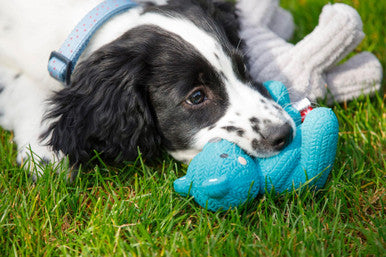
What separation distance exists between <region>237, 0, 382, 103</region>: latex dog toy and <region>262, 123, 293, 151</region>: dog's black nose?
0.73 m

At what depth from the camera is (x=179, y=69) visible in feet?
8.28

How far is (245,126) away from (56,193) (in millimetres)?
1045

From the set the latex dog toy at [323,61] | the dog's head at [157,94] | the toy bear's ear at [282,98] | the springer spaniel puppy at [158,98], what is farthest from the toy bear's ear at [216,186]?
the latex dog toy at [323,61]

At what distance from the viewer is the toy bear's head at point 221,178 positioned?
81.7 inches

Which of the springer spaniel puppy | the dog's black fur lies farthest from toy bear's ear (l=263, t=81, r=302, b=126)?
the dog's black fur

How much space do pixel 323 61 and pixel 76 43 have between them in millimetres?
1577

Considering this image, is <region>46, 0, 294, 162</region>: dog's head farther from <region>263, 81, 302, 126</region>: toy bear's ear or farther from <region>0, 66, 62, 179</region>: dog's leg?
<region>0, 66, 62, 179</region>: dog's leg

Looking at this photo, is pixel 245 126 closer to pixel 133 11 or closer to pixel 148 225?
pixel 148 225

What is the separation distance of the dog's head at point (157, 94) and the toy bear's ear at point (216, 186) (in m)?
0.43

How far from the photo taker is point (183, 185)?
7.45 ft

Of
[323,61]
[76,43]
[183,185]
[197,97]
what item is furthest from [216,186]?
[323,61]

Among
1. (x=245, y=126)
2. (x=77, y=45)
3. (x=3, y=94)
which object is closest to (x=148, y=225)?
(x=245, y=126)

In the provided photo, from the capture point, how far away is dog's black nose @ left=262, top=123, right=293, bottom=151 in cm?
227

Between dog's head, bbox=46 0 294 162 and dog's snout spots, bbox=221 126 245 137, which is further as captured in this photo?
dog's head, bbox=46 0 294 162
